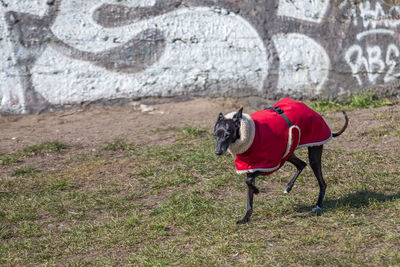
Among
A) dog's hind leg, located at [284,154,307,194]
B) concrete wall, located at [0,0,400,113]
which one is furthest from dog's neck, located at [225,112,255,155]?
concrete wall, located at [0,0,400,113]

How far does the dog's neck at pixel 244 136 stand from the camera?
12.7ft

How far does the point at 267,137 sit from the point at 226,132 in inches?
14.5

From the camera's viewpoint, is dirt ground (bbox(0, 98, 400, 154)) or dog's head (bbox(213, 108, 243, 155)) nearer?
dog's head (bbox(213, 108, 243, 155))

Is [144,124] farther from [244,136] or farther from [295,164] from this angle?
[244,136]

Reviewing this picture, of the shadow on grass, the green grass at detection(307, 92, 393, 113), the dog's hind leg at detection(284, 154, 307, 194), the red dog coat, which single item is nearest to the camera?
the red dog coat

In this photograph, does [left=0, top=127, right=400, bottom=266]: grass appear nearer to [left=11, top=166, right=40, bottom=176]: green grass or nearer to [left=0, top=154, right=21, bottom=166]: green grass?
[left=11, top=166, right=40, bottom=176]: green grass

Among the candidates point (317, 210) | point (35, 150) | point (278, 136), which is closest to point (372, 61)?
point (317, 210)

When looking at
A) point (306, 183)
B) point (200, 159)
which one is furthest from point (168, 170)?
point (306, 183)

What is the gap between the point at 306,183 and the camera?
5.12 metres

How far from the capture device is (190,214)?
4.48 m

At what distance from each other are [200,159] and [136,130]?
1.77m

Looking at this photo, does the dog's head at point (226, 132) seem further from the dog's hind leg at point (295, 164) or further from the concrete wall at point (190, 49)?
the concrete wall at point (190, 49)

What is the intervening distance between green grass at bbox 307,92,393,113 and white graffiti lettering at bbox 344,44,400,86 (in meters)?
0.35

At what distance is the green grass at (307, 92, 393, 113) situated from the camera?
8047 mm
